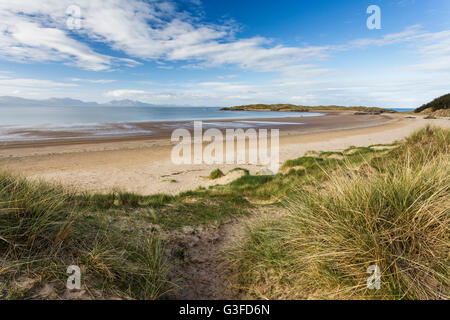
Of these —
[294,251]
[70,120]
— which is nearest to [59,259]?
[294,251]

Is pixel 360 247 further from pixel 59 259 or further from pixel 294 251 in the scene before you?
pixel 59 259

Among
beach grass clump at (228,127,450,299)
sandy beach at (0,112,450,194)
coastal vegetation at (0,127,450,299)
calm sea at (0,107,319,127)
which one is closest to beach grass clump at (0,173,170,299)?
coastal vegetation at (0,127,450,299)

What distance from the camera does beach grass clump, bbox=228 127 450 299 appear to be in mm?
2445

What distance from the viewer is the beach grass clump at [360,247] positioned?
245 cm

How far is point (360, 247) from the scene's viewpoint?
2.64m

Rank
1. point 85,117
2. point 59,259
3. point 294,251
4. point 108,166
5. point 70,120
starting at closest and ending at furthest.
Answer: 1. point 59,259
2. point 294,251
3. point 108,166
4. point 70,120
5. point 85,117

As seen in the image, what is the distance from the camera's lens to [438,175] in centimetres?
333

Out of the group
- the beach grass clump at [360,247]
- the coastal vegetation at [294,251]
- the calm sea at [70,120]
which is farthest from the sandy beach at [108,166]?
the calm sea at [70,120]

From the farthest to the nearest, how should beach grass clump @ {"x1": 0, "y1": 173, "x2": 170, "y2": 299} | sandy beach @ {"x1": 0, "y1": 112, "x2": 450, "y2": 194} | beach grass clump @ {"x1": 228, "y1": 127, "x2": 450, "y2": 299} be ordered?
sandy beach @ {"x1": 0, "y1": 112, "x2": 450, "y2": 194}
beach grass clump @ {"x1": 228, "y1": 127, "x2": 450, "y2": 299}
beach grass clump @ {"x1": 0, "y1": 173, "x2": 170, "y2": 299}

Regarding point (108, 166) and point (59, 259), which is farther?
point (108, 166)

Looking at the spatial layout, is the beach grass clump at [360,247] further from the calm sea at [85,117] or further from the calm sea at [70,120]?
the calm sea at [85,117]

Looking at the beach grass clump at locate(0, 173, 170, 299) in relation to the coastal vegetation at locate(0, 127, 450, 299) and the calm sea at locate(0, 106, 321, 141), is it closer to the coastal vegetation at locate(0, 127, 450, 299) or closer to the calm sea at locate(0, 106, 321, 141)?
the coastal vegetation at locate(0, 127, 450, 299)

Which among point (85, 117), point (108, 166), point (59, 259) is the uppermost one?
point (85, 117)
